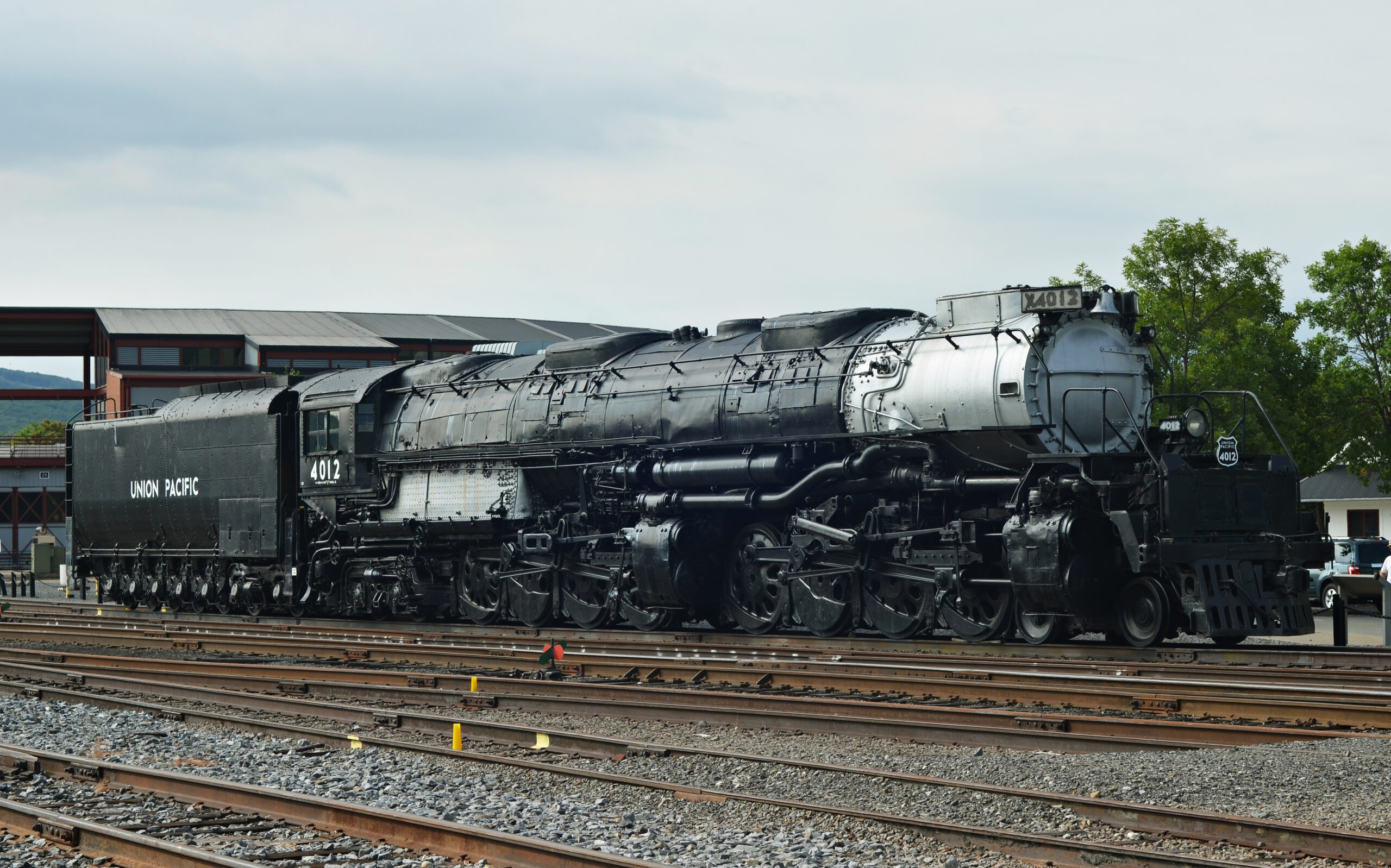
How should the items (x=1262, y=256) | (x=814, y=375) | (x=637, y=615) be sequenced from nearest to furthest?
(x=814, y=375)
(x=637, y=615)
(x=1262, y=256)

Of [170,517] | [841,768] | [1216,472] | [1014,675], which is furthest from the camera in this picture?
[170,517]

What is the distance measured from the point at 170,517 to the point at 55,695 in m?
13.9

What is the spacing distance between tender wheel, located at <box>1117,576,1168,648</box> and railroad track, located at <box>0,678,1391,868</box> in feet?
23.3

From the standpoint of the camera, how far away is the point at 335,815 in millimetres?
7742

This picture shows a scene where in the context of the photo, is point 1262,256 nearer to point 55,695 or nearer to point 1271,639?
point 1271,639

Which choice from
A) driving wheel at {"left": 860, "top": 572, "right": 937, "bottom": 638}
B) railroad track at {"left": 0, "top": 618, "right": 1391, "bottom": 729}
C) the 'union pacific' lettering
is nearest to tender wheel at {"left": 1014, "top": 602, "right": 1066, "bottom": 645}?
driving wheel at {"left": 860, "top": 572, "right": 937, "bottom": 638}

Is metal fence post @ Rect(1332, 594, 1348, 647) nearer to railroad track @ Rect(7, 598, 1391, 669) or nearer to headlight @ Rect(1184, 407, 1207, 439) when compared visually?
railroad track @ Rect(7, 598, 1391, 669)

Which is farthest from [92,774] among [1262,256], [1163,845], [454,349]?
[454,349]

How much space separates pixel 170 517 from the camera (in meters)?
27.3

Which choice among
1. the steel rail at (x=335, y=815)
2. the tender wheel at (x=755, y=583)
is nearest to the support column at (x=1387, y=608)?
the tender wheel at (x=755, y=583)

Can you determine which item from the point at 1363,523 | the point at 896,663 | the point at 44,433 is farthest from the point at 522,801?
the point at 44,433

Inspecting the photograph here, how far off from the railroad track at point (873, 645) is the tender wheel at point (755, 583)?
30 centimetres

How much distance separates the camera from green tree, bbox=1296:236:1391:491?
35.9 metres

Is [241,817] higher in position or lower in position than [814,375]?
lower
